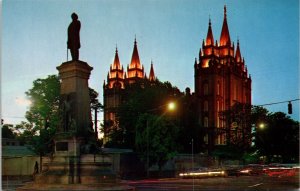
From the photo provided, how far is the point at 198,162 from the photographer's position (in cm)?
6341

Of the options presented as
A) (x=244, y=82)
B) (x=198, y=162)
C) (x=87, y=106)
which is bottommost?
(x=198, y=162)

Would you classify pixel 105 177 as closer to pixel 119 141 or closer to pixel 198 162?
pixel 119 141

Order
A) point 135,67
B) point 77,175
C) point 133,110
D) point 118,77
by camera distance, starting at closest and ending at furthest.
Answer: point 77,175 < point 133,110 < point 135,67 < point 118,77

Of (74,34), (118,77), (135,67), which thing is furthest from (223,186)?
(118,77)

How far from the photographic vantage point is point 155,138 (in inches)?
1770

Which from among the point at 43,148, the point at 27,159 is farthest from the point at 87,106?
the point at 27,159

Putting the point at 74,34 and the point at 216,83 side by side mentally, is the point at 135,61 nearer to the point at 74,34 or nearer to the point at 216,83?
the point at 216,83

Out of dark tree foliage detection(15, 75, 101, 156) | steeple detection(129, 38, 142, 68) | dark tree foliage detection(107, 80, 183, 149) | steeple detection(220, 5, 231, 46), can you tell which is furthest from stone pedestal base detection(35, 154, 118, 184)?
steeple detection(129, 38, 142, 68)

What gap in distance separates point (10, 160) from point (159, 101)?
70.0 feet

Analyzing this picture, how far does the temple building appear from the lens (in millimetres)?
109344

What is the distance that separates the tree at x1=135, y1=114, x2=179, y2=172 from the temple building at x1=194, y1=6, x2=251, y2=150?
192 ft

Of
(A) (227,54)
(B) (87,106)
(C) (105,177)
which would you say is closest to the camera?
(C) (105,177)

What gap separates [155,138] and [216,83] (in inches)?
2718

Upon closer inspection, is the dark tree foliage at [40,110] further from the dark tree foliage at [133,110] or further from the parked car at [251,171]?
the parked car at [251,171]
